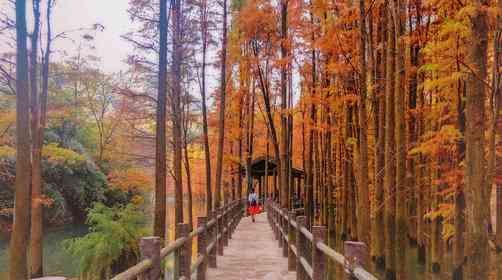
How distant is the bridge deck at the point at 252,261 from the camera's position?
902 cm

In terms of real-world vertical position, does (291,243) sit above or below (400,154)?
below

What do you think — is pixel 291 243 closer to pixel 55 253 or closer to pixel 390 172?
pixel 390 172

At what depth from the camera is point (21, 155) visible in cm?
1055

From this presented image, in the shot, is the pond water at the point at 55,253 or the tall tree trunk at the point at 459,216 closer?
the tall tree trunk at the point at 459,216

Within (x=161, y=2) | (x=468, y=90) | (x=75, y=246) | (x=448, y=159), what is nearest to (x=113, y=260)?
(x=75, y=246)

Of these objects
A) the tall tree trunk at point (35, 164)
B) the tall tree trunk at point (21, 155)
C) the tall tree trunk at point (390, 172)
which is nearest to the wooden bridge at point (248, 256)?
the tall tree trunk at point (390, 172)

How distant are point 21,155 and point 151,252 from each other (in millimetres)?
7714

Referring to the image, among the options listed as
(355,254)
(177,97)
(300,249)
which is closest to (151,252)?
(355,254)

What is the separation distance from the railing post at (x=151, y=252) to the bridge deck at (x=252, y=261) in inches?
182

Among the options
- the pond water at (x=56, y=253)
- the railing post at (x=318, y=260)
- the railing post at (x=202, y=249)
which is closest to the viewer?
the railing post at (x=318, y=260)

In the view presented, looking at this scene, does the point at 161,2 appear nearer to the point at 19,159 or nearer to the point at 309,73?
the point at 19,159

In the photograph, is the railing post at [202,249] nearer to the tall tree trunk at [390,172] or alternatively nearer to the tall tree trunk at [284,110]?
the tall tree trunk at [390,172]

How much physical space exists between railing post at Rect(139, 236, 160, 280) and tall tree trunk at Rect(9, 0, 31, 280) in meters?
7.57

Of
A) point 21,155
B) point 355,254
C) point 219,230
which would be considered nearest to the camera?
point 355,254
